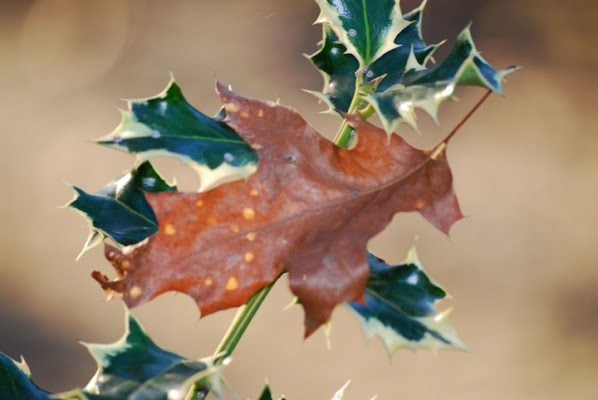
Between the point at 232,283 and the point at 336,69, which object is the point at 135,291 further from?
the point at 336,69

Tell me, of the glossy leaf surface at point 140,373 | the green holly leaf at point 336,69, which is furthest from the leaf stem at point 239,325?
the green holly leaf at point 336,69

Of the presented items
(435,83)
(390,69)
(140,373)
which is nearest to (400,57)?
(390,69)

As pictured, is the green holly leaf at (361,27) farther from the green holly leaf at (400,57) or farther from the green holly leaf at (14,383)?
the green holly leaf at (14,383)

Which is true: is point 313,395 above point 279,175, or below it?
below

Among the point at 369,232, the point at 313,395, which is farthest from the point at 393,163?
the point at 313,395

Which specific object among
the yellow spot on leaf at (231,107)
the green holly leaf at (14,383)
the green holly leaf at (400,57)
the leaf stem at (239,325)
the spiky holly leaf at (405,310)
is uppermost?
the yellow spot on leaf at (231,107)

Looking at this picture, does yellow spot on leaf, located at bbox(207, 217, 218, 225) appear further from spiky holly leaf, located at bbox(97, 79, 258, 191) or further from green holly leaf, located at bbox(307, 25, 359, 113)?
green holly leaf, located at bbox(307, 25, 359, 113)

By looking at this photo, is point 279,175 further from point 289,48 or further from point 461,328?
point 289,48
